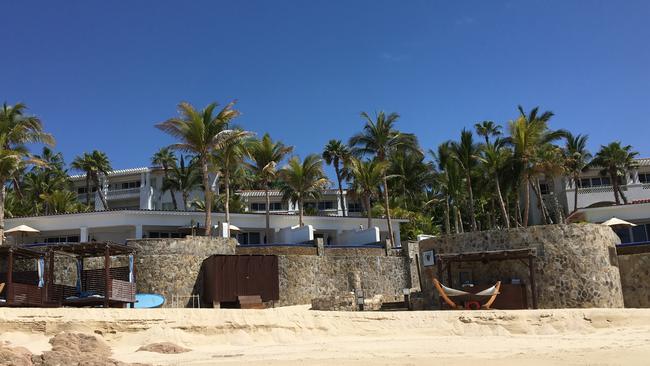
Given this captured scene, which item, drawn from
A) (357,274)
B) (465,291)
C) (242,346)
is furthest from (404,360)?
(357,274)

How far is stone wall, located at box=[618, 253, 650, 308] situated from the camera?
976 inches

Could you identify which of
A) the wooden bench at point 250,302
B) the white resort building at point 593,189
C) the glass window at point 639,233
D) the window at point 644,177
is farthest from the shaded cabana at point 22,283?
the window at point 644,177

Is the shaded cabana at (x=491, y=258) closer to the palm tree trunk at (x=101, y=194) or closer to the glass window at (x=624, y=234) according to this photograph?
the glass window at (x=624, y=234)

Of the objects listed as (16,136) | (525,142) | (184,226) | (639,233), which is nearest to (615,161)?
(639,233)

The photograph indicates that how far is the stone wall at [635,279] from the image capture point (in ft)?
81.4

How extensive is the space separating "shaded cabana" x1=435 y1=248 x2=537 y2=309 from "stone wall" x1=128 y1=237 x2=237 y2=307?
1072 centimetres

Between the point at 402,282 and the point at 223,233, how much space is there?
10.3m

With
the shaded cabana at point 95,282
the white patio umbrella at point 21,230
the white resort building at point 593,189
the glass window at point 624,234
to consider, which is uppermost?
the white resort building at point 593,189

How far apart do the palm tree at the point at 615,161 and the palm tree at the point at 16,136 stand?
4206 centimetres

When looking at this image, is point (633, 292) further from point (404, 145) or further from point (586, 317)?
point (404, 145)

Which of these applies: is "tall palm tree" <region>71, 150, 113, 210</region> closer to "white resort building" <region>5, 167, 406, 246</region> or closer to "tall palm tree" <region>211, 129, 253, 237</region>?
"white resort building" <region>5, 167, 406, 246</region>

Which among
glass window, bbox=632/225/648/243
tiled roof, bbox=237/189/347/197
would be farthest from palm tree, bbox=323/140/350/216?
glass window, bbox=632/225/648/243

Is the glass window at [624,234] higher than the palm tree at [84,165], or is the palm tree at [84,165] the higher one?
the palm tree at [84,165]

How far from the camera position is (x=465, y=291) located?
23766 millimetres
